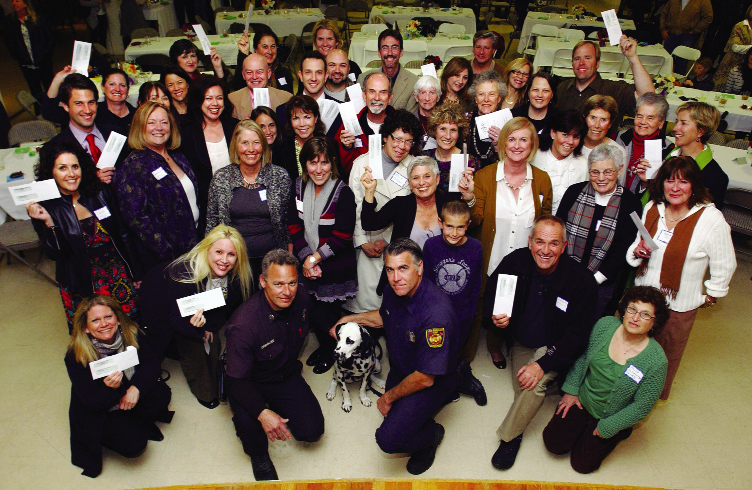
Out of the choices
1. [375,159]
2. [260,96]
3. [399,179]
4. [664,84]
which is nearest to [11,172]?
[260,96]

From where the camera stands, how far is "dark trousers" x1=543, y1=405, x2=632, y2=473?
3086 millimetres

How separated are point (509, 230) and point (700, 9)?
776 cm

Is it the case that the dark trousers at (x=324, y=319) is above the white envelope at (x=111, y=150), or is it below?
below

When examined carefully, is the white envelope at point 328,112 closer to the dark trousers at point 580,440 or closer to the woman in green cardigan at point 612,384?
the woman in green cardigan at point 612,384

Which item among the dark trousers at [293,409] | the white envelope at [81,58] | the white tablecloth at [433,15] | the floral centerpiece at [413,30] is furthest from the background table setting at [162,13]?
the dark trousers at [293,409]

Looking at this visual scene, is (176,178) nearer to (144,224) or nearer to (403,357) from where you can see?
(144,224)

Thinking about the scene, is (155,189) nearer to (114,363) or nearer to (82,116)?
(82,116)


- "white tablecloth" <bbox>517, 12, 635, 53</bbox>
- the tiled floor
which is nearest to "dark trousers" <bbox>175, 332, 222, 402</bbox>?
the tiled floor

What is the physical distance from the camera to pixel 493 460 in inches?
126

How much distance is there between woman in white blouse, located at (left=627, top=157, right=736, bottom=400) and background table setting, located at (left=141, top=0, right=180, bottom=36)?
9.67 metres

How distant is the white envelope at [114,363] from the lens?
2943 mm

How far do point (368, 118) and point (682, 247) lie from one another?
7.86 ft

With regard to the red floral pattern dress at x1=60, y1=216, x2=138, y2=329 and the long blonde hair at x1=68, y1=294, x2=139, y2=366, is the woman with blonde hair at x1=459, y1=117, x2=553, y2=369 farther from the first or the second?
the red floral pattern dress at x1=60, y1=216, x2=138, y2=329

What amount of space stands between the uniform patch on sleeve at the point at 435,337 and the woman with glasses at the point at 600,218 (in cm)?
129
